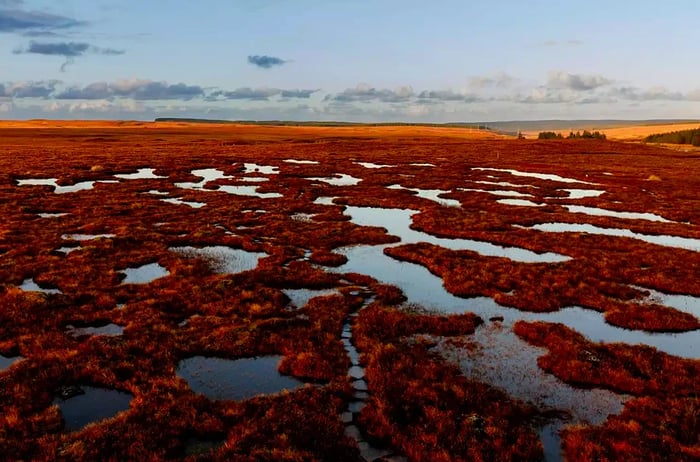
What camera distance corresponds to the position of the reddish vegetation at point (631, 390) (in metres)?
12.7

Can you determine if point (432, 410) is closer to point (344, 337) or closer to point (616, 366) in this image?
point (344, 337)

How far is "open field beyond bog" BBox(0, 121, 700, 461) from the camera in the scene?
1323cm

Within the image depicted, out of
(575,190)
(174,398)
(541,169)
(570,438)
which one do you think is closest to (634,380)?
(570,438)

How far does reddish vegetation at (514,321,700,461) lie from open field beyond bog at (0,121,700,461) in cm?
7

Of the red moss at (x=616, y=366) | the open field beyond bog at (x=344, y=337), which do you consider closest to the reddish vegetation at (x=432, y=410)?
the open field beyond bog at (x=344, y=337)

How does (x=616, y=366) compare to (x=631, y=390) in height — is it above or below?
above

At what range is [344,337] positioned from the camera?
65.4ft

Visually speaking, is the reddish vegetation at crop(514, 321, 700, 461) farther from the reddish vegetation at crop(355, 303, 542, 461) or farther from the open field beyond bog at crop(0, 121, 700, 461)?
the reddish vegetation at crop(355, 303, 542, 461)

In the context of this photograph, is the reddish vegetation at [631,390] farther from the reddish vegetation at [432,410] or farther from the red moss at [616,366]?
the reddish vegetation at [432,410]

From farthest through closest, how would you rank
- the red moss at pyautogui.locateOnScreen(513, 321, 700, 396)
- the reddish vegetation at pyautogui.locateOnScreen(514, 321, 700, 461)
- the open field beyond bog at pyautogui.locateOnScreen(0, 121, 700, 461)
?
1. the red moss at pyautogui.locateOnScreen(513, 321, 700, 396)
2. the open field beyond bog at pyautogui.locateOnScreen(0, 121, 700, 461)
3. the reddish vegetation at pyautogui.locateOnScreen(514, 321, 700, 461)

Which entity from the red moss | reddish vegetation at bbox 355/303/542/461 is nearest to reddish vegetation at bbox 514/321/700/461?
the red moss

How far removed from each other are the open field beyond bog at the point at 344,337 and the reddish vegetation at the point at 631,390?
0.07 meters

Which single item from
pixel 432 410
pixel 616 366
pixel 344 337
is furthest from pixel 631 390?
pixel 344 337

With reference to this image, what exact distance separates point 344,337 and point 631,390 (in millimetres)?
10453
